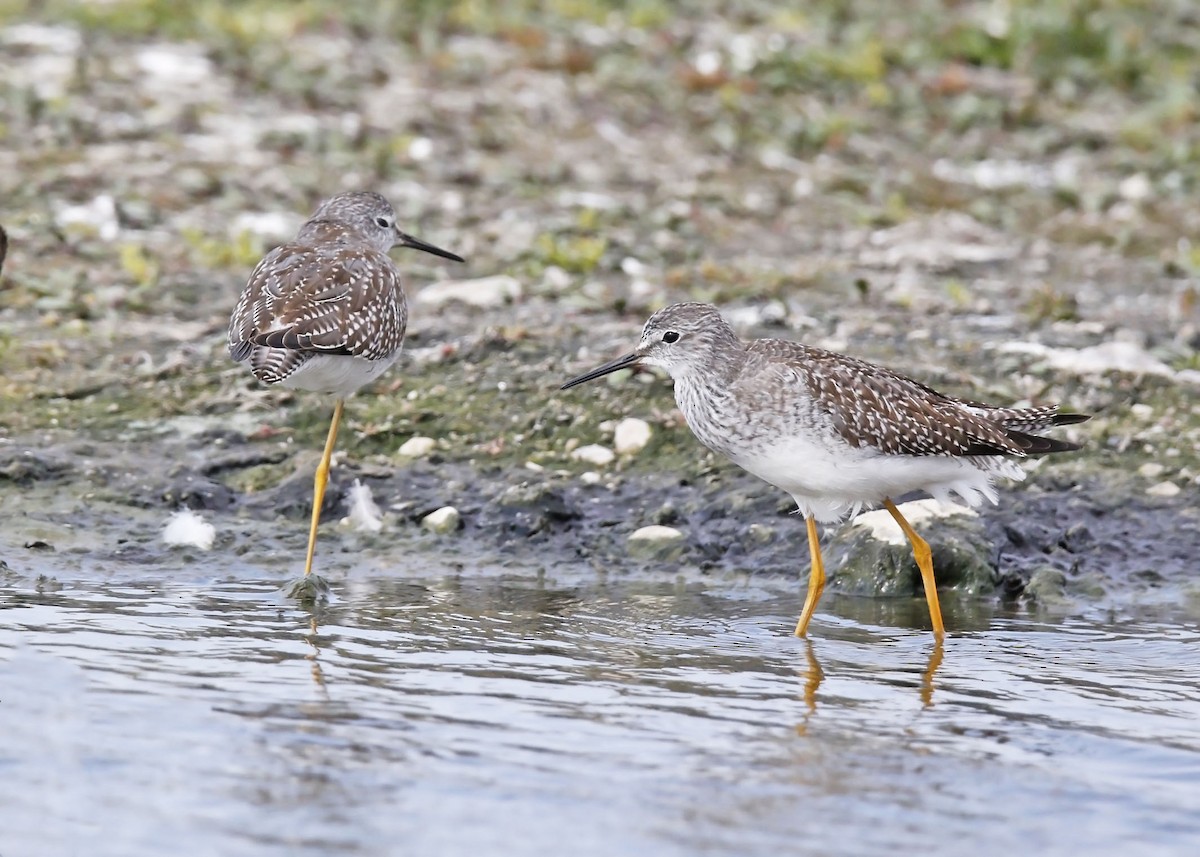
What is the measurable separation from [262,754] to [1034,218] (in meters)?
8.92

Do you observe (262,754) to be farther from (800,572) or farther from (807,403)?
(800,572)

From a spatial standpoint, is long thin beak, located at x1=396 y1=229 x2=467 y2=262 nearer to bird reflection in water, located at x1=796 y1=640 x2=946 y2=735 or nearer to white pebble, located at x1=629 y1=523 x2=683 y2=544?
white pebble, located at x1=629 y1=523 x2=683 y2=544

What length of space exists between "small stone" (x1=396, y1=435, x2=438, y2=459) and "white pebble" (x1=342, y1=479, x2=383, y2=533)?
0.39m

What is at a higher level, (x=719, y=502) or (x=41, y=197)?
(x=41, y=197)

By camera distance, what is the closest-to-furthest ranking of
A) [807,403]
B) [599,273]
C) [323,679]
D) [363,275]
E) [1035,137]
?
[323,679] < [807,403] < [363,275] < [599,273] < [1035,137]

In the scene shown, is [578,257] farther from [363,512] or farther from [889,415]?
[889,415]

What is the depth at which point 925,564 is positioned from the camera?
307 inches

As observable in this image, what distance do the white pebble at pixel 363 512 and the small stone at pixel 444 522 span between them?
9.5 inches

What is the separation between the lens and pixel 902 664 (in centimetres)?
695

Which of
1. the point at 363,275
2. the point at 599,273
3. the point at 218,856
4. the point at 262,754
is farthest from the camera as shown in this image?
→ the point at 599,273

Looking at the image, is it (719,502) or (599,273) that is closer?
(719,502)

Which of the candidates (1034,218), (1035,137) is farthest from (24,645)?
(1035,137)

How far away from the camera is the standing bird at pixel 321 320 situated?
7676 mm

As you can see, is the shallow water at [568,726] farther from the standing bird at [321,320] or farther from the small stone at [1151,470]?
the small stone at [1151,470]
